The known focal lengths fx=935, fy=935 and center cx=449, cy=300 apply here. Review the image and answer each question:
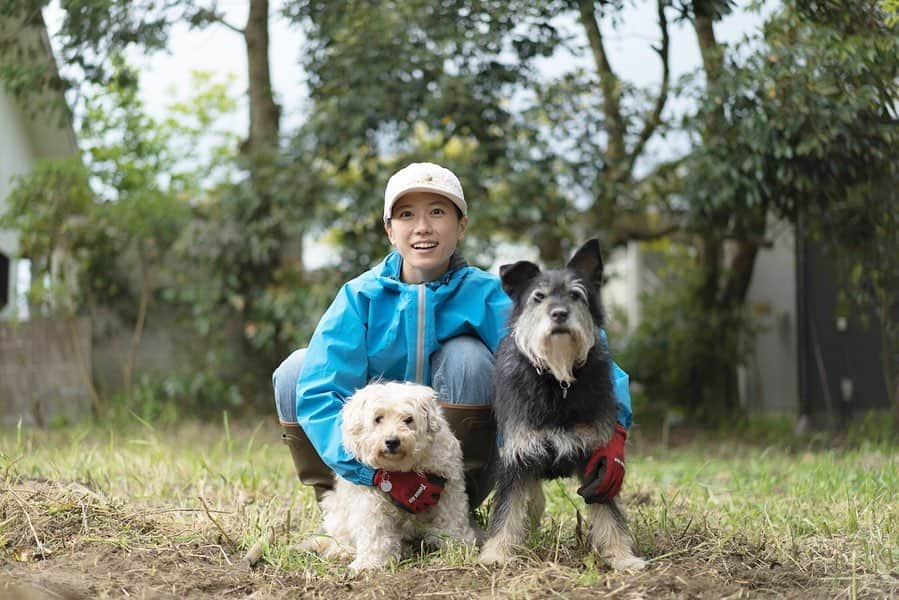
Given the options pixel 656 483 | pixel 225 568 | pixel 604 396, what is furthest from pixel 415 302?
pixel 656 483

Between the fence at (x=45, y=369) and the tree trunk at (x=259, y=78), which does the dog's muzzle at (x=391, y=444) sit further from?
the fence at (x=45, y=369)

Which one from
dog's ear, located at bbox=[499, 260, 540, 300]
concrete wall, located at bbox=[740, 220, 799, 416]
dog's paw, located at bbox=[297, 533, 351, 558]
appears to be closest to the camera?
dog's ear, located at bbox=[499, 260, 540, 300]

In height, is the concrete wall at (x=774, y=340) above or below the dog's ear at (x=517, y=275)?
below

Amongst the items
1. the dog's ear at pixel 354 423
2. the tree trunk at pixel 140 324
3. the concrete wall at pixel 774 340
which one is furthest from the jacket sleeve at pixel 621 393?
the concrete wall at pixel 774 340

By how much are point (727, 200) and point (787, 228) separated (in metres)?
2.57

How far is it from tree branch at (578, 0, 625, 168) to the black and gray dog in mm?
5513

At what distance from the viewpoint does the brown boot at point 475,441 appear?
404 centimetres

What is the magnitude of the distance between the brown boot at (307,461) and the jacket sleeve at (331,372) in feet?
0.66

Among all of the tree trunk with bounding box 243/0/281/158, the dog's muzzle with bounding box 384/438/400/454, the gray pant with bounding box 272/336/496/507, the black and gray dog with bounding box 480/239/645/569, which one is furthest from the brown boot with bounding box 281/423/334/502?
the tree trunk with bounding box 243/0/281/158

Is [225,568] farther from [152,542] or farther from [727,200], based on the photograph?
[727,200]

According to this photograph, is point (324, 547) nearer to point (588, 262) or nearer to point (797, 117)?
point (588, 262)

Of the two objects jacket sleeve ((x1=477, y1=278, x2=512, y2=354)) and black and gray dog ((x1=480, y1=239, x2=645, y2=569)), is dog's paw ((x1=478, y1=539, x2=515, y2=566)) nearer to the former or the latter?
black and gray dog ((x1=480, y1=239, x2=645, y2=569))

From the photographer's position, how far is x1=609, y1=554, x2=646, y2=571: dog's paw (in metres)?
3.41

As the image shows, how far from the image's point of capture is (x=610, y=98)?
8.84 meters
